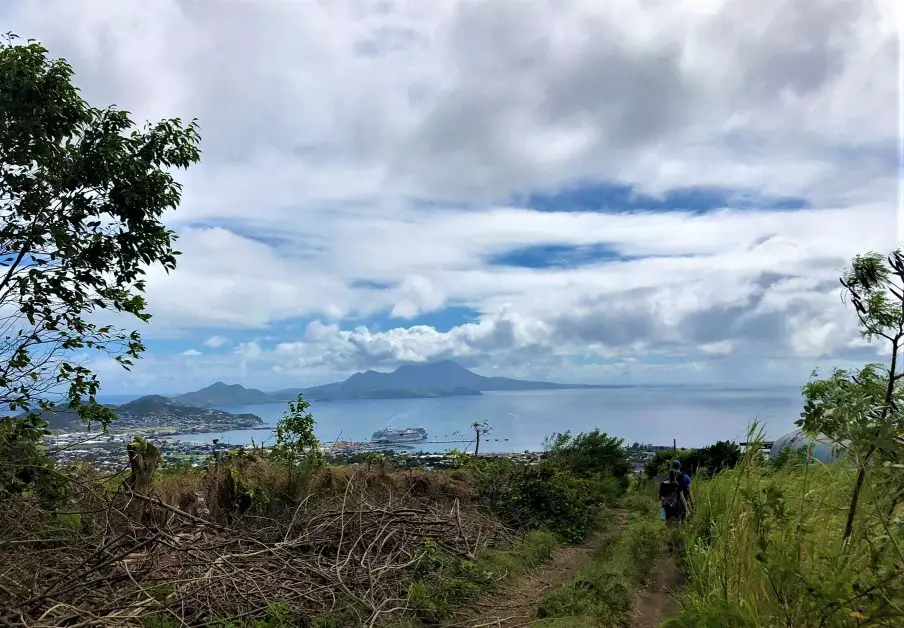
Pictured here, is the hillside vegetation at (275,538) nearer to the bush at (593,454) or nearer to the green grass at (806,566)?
the bush at (593,454)

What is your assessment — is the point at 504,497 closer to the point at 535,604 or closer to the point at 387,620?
the point at 535,604

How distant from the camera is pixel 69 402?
653 cm

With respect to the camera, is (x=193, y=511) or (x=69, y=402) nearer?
(x=69, y=402)

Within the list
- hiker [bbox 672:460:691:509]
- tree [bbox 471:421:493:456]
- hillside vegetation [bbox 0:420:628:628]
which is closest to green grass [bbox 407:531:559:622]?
hillside vegetation [bbox 0:420:628:628]

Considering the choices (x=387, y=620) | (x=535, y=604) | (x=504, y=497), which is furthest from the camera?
(x=504, y=497)

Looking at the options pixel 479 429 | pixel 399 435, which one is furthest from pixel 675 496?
pixel 399 435

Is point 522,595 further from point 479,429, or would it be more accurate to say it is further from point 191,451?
point 479,429

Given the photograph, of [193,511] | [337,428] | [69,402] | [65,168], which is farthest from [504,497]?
[65,168]

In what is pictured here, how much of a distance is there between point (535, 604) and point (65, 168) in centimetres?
731

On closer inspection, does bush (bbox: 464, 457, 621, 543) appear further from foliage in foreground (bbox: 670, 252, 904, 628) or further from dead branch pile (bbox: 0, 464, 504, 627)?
foliage in foreground (bbox: 670, 252, 904, 628)

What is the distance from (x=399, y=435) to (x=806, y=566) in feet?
57.6

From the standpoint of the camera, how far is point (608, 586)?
754 centimetres

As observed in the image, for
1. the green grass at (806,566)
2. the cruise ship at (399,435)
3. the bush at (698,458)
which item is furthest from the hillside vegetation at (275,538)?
the bush at (698,458)

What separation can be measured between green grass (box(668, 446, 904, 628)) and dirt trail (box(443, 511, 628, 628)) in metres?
2.49
